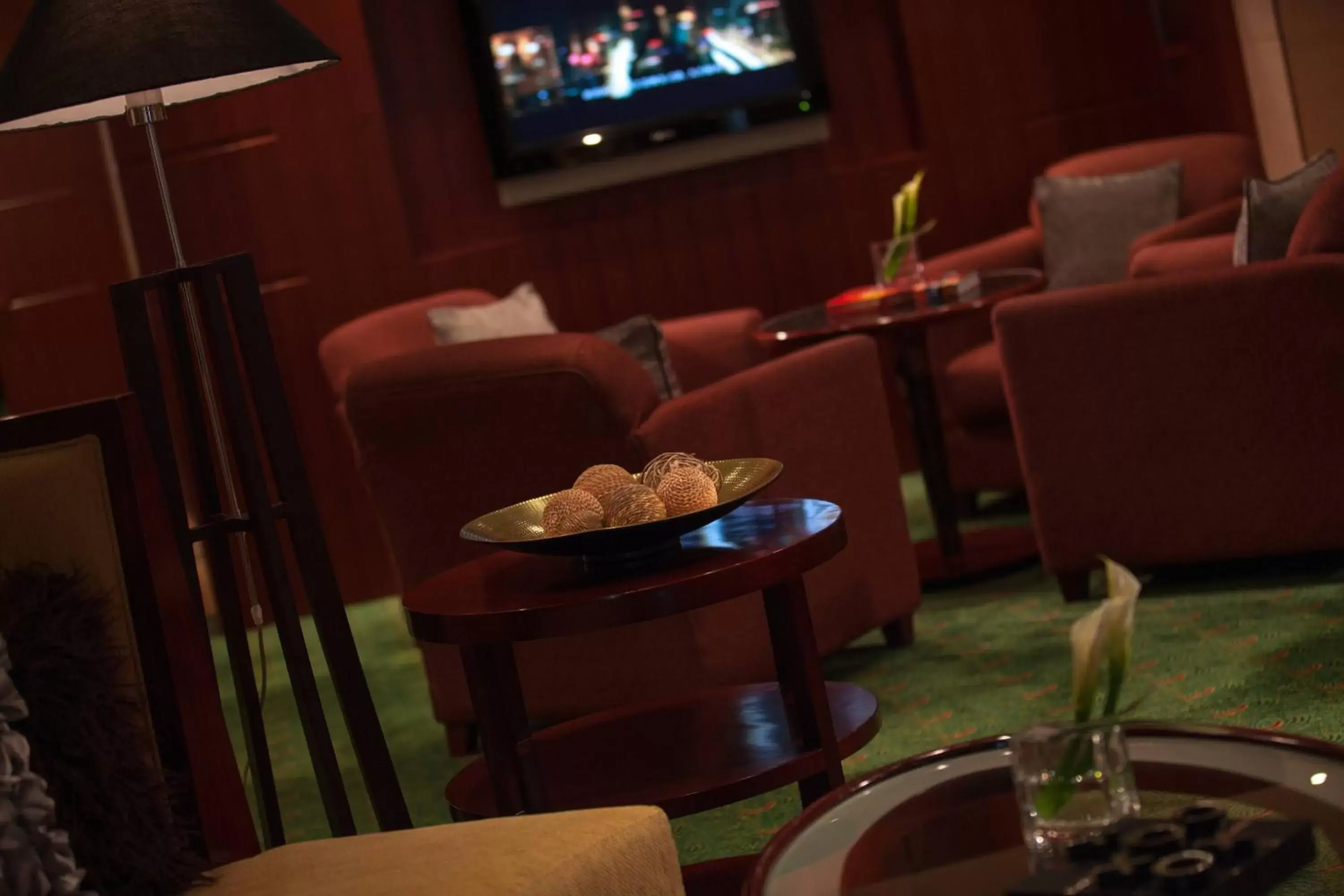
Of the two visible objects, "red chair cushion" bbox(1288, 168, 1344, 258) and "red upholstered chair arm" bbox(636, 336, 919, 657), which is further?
"red chair cushion" bbox(1288, 168, 1344, 258)

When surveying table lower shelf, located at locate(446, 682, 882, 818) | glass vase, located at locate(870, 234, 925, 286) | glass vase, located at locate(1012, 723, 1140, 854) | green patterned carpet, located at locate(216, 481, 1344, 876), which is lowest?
green patterned carpet, located at locate(216, 481, 1344, 876)

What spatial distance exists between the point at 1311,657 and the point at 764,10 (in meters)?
3.31

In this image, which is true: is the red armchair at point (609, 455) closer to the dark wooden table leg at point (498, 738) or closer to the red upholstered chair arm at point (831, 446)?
the red upholstered chair arm at point (831, 446)

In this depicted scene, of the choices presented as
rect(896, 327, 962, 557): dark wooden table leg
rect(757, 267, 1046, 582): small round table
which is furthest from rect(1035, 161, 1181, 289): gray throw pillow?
rect(896, 327, 962, 557): dark wooden table leg

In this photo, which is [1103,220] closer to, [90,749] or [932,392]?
[932,392]

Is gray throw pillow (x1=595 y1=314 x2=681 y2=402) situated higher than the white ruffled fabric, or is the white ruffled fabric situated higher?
gray throw pillow (x1=595 y1=314 x2=681 y2=402)

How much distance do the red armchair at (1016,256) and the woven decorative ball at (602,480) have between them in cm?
206

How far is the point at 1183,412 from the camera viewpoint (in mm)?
3525

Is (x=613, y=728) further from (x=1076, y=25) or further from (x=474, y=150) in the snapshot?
(x=1076, y=25)

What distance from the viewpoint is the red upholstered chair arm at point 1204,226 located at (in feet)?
14.4

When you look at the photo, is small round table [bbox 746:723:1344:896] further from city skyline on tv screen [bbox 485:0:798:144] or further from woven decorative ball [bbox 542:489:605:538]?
city skyline on tv screen [bbox 485:0:798:144]

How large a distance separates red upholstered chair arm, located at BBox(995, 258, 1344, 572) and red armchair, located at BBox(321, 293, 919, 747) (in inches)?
14.2

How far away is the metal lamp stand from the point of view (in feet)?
7.70

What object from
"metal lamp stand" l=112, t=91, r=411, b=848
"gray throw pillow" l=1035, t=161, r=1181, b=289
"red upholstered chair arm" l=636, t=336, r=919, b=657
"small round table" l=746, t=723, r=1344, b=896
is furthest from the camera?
"gray throw pillow" l=1035, t=161, r=1181, b=289
